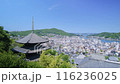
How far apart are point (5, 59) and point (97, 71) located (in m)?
2.67

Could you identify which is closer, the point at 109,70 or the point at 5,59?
the point at 109,70

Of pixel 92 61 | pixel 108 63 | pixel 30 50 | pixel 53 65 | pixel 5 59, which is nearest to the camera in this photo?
pixel 5 59

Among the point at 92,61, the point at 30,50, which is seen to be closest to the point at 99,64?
the point at 92,61

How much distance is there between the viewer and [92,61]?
16.1 ft

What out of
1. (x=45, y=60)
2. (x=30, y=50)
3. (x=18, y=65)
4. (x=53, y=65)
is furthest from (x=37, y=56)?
(x=18, y=65)

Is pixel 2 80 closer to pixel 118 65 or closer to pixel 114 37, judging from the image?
pixel 118 65

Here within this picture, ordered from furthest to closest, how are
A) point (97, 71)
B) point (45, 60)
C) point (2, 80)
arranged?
point (45, 60) < point (97, 71) < point (2, 80)

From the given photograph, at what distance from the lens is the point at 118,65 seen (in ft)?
13.7

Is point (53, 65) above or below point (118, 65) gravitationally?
above

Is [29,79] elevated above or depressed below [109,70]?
below

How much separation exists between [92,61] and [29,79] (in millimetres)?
4381

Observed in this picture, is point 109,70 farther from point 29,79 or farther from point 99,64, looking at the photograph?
point 99,64

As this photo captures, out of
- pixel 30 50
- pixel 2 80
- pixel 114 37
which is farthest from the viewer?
pixel 114 37

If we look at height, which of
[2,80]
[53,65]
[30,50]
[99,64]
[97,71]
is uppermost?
[30,50]
